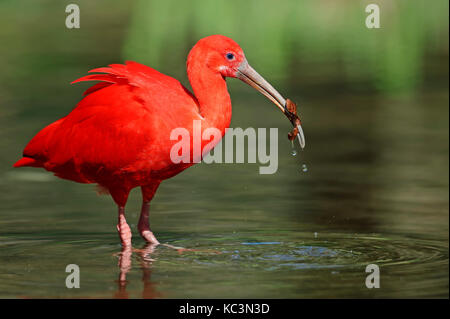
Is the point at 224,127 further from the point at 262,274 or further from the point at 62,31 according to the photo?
the point at 62,31

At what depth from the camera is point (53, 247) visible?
26.9 ft

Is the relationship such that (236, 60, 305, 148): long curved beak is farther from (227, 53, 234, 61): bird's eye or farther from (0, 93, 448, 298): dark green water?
(0, 93, 448, 298): dark green water

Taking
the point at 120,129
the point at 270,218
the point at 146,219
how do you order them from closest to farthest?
1. the point at 120,129
2. the point at 146,219
3. the point at 270,218

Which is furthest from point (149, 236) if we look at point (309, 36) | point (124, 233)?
point (309, 36)

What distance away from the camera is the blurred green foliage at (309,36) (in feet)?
58.2

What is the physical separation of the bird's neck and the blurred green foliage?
8.03 m

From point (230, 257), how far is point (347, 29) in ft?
52.2

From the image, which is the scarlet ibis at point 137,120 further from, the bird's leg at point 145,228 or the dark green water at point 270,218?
the dark green water at point 270,218

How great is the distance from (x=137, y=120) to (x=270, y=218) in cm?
174

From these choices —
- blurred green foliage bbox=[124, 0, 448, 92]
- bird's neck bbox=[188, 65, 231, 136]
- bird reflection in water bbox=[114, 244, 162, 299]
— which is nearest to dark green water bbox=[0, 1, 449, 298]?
bird reflection in water bbox=[114, 244, 162, 299]

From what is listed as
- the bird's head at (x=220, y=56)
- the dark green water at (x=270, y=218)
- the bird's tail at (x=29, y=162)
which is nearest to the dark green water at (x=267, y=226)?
the dark green water at (x=270, y=218)

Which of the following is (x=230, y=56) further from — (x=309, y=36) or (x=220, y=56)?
(x=309, y=36)

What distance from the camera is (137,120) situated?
7902mm

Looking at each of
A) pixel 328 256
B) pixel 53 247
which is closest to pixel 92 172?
pixel 53 247
